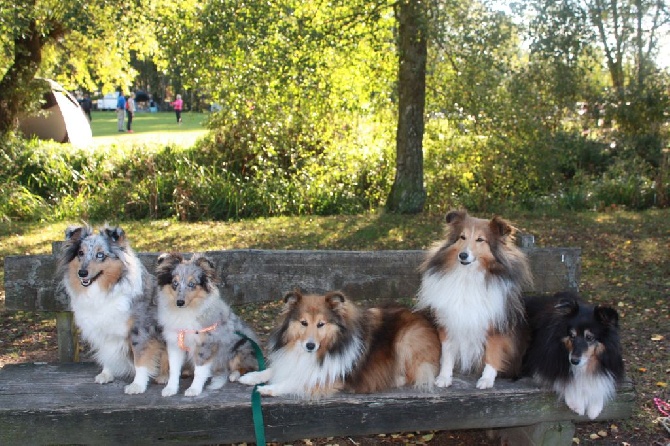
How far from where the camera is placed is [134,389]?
3529 mm

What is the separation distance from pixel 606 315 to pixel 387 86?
8.77 metres

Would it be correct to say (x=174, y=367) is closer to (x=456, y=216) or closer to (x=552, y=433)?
(x=456, y=216)

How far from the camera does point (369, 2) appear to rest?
892 centimetres

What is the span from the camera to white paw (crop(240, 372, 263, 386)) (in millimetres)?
3715

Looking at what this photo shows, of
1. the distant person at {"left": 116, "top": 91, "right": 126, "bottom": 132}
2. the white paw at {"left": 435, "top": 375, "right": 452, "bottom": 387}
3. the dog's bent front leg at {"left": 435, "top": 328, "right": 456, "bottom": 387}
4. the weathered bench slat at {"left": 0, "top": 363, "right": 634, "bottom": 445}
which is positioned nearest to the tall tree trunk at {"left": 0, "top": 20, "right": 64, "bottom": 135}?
the weathered bench slat at {"left": 0, "top": 363, "right": 634, "bottom": 445}

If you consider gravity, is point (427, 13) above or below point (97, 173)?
above

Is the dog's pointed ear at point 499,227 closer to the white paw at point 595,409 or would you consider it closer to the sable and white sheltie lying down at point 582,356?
the sable and white sheltie lying down at point 582,356

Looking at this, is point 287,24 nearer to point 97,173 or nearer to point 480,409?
point 97,173

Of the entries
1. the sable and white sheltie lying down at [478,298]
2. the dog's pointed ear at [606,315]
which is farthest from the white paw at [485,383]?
the dog's pointed ear at [606,315]

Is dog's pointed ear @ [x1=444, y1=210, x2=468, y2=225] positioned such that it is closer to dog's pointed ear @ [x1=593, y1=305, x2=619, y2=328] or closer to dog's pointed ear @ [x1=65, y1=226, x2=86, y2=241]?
dog's pointed ear @ [x1=593, y1=305, x2=619, y2=328]

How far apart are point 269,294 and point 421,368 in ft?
4.27

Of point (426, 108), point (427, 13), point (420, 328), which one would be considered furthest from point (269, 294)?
point (426, 108)

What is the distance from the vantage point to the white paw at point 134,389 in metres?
3.51

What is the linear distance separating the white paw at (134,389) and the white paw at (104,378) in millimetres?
167
